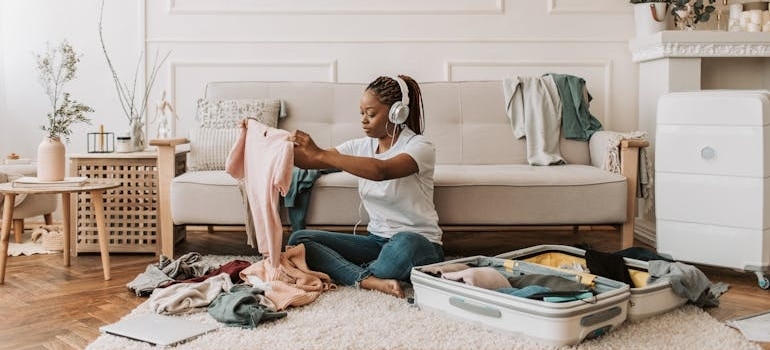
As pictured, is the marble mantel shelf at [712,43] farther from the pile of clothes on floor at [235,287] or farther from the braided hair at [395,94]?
the pile of clothes on floor at [235,287]

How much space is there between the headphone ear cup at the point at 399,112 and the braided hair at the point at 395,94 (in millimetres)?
47

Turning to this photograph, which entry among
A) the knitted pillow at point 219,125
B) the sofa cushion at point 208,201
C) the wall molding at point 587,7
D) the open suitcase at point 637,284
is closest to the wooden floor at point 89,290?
the open suitcase at point 637,284

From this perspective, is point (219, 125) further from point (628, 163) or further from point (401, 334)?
point (628, 163)

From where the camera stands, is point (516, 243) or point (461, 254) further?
point (516, 243)

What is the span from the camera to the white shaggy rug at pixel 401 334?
80.4 inches

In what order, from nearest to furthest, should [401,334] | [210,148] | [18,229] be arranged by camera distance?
[401,334] < [210,148] < [18,229]

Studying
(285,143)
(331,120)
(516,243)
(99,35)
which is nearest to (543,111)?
(516,243)

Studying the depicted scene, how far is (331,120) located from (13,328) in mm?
1874

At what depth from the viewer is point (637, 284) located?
2.47m

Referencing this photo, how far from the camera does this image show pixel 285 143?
8.09 ft

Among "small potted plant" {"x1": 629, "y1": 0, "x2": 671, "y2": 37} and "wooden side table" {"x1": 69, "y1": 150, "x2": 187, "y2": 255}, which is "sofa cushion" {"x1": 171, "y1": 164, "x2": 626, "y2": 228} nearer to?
"wooden side table" {"x1": 69, "y1": 150, "x2": 187, "y2": 255}

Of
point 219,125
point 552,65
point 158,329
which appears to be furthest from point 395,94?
point 552,65

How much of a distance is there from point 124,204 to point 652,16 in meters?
2.88

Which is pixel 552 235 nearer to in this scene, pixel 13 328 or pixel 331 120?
pixel 331 120
